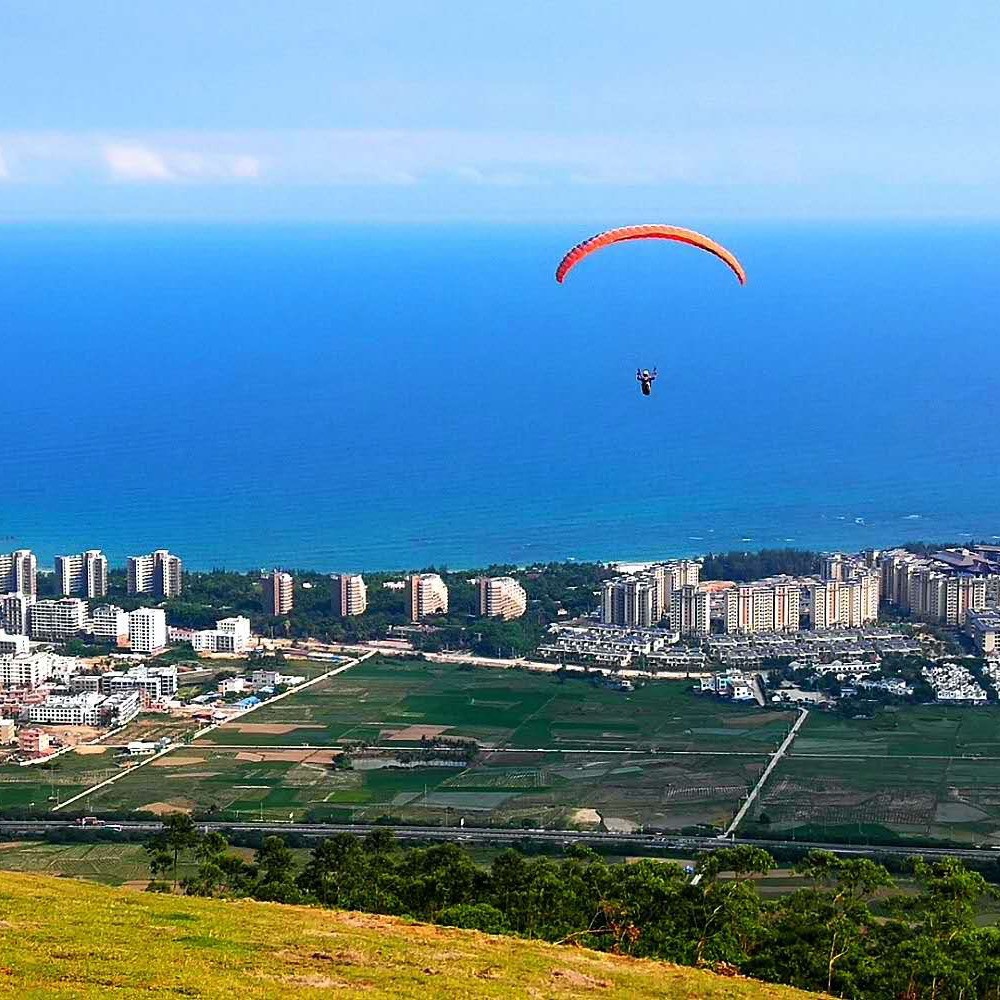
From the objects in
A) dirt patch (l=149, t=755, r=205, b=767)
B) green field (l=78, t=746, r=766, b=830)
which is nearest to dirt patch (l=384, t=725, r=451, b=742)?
green field (l=78, t=746, r=766, b=830)

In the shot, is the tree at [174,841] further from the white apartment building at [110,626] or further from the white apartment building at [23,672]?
the white apartment building at [110,626]

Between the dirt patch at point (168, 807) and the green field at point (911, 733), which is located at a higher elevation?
the green field at point (911, 733)

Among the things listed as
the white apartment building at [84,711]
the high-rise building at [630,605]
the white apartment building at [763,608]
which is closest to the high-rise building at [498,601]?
the high-rise building at [630,605]

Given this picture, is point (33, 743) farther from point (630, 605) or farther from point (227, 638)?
point (630, 605)

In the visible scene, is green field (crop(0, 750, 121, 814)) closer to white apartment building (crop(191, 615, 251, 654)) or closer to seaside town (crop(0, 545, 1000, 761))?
seaside town (crop(0, 545, 1000, 761))

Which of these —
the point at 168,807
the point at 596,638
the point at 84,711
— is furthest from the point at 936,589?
the point at 168,807

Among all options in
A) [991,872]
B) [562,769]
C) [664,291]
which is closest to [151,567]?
[562,769]

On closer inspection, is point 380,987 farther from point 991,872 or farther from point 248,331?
point 248,331
